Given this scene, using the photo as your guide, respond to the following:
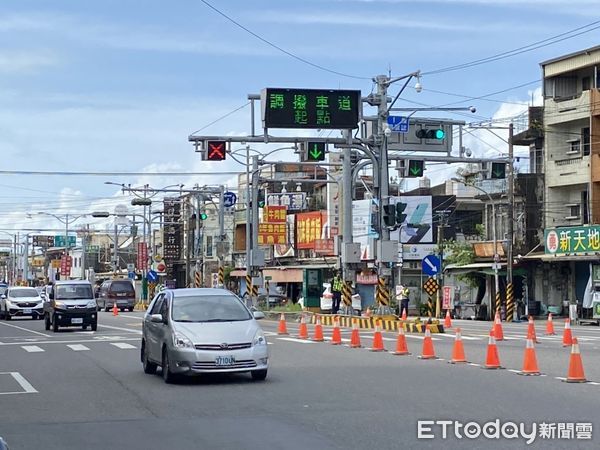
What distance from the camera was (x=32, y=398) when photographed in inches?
599

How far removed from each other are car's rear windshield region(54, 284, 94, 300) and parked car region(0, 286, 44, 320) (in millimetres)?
13388

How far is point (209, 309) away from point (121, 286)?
50.3m

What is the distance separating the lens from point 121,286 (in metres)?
66.4

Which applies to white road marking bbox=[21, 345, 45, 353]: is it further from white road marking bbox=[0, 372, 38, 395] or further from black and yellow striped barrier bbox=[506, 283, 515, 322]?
black and yellow striped barrier bbox=[506, 283, 515, 322]

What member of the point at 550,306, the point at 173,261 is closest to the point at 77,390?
the point at 550,306

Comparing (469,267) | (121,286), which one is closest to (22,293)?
(121,286)

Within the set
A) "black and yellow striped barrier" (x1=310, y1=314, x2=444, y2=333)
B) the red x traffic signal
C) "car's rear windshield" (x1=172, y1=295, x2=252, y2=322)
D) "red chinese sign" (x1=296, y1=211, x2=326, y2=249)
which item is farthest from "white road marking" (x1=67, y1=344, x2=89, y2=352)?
"red chinese sign" (x1=296, y1=211, x2=326, y2=249)

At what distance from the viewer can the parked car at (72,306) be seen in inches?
1390

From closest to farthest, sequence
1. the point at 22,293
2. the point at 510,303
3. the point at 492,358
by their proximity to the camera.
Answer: the point at 492,358
the point at 510,303
the point at 22,293

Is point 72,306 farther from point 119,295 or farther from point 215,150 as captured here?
point 119,295

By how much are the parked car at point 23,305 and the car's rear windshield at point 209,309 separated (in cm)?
3320

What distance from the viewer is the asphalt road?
11.1 meters

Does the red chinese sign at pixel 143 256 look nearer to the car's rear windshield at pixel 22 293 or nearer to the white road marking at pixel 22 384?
the car's rear windshield at pixel 22 293

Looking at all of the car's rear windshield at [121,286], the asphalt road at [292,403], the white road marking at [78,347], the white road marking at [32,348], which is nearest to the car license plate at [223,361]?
the asphalt road at [292,403]
